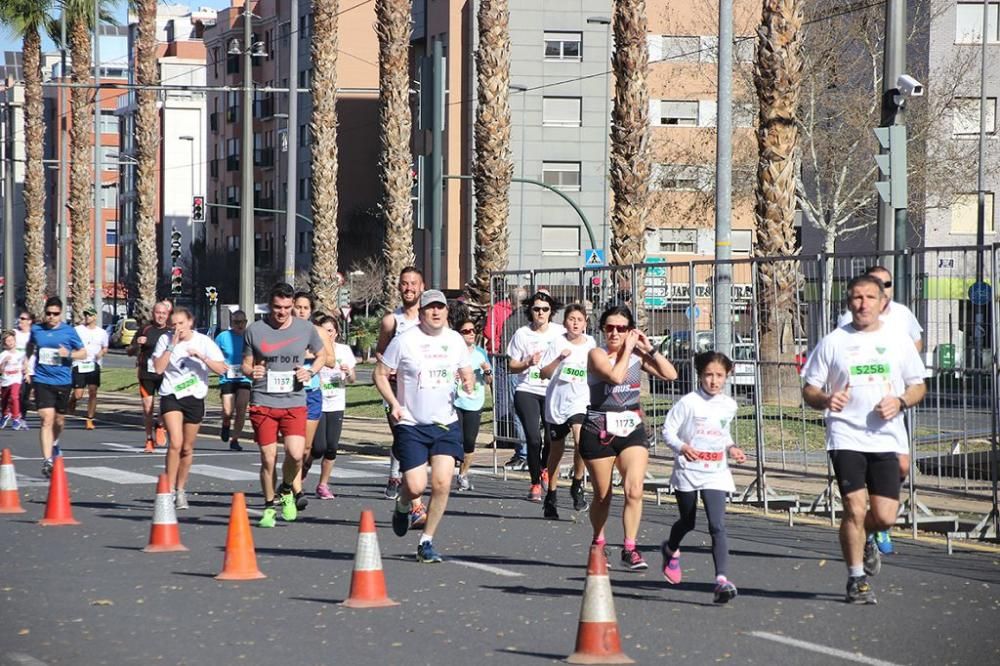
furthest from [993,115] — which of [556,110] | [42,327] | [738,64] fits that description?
[42,327]

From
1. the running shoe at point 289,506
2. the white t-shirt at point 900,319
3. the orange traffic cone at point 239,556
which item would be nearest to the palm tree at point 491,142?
the running shoe at point 289,506

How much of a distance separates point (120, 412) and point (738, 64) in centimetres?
Result: 2073

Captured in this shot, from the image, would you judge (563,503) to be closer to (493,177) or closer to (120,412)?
(493,177)

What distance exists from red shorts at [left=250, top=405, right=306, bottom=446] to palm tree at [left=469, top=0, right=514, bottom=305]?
14.1 metres

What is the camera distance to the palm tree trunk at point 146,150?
45.5 meters

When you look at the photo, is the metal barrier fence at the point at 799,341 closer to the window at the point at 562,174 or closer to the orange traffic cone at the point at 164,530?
the orange traffic cone at the point at 164,530

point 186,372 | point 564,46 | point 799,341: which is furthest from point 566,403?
point 564,46

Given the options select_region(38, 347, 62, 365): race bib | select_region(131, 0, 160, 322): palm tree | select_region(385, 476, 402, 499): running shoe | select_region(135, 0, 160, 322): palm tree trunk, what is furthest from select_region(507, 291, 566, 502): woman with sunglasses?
select_region(135, 0, 160, 322): palm tree trunk

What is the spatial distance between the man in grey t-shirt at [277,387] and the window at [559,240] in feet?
201

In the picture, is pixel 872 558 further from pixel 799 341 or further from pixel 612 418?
pixel 799 341

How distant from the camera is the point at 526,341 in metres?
15.8

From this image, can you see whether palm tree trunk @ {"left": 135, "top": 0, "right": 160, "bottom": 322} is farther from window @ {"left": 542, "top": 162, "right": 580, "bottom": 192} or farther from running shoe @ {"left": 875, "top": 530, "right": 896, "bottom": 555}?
running shoe @ {"left": 875, "top": 530, "right": 896, "bottom": 555}

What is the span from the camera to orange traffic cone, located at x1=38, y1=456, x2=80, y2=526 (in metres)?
14.3

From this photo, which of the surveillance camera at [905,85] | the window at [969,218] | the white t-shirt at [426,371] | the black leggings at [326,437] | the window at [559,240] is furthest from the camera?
the window at [559,240]
